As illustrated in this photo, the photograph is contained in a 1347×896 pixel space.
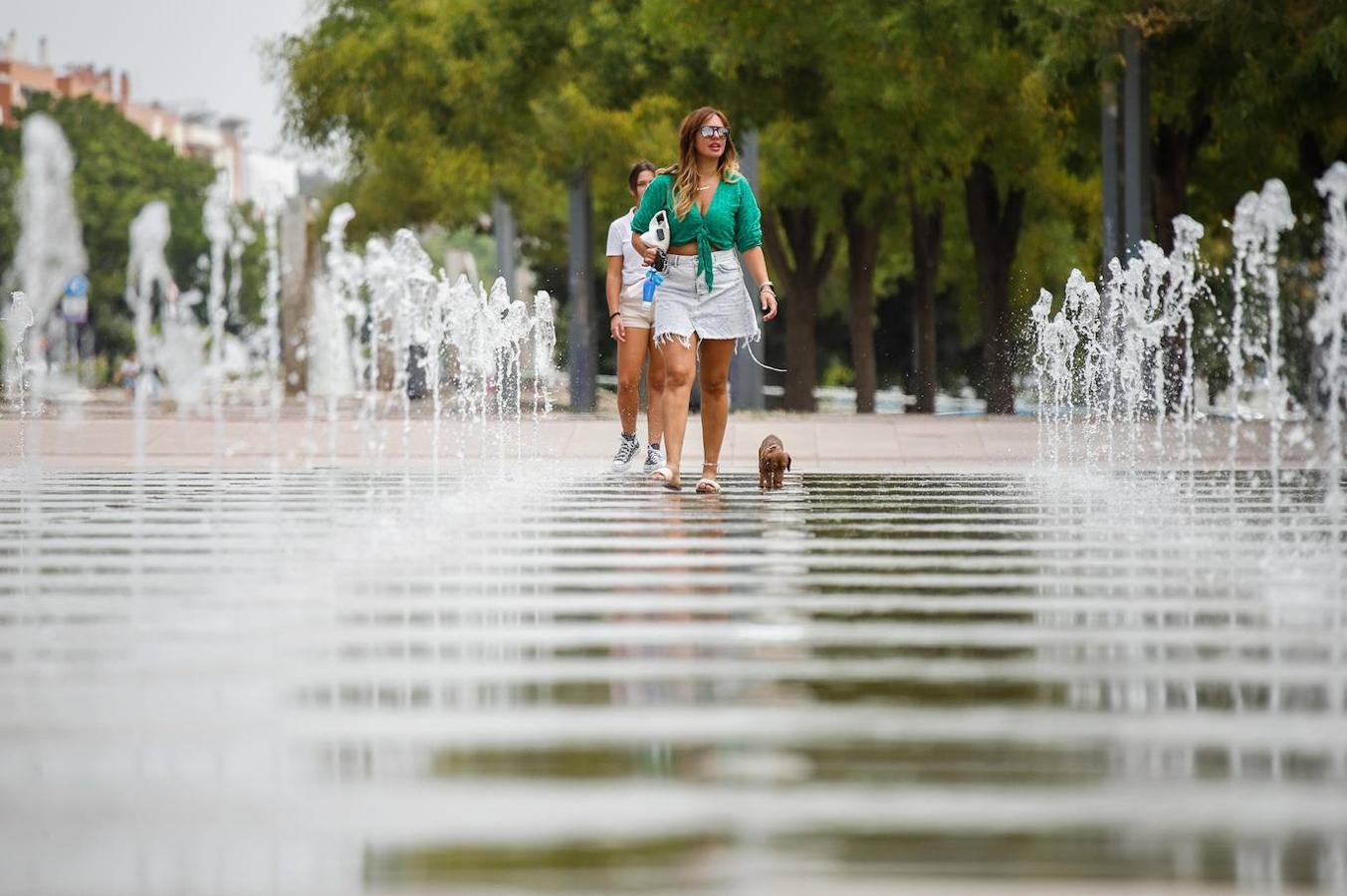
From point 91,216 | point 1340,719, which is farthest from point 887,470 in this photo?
point 91,216

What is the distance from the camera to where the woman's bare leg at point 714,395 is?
1334 cm

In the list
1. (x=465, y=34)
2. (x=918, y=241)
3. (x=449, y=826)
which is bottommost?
(x=449, y=826)

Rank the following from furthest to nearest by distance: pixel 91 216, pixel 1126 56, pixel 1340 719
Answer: pixel 91 216 < pixel 1126 56 < pixel 1340 719

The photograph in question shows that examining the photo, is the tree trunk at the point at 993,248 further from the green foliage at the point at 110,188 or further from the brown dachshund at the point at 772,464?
the green foliage at the point at 110,188

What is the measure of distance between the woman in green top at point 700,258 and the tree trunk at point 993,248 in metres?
19.1

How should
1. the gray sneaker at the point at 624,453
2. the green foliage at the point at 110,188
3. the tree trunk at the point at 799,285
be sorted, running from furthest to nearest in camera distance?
1. the green foliage at the point at 110,188
2. the tree trunk at the point at 799,285
3. the gray sneaker at the point at 624,453

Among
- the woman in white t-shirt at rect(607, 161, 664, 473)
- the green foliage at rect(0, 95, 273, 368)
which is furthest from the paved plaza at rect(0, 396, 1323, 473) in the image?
the green foliage at rect(0, 95, 273, 368)

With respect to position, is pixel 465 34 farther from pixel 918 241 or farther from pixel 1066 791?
pixel 1066 791

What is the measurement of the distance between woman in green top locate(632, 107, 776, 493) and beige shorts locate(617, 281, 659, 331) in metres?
1.64

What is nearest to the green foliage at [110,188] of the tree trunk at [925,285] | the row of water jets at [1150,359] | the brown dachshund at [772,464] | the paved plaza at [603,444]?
the tree trunk at [925,285]

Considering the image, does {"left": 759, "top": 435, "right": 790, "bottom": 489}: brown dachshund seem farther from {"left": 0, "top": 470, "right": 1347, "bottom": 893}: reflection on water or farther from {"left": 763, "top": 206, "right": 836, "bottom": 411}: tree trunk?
{"left": 763, "top": 206, "right": 836, "bottom": 411}: tree trunk

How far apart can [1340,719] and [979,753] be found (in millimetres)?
1013

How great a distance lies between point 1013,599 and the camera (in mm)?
8188

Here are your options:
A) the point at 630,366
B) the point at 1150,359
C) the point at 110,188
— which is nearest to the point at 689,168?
the point at 630,366
